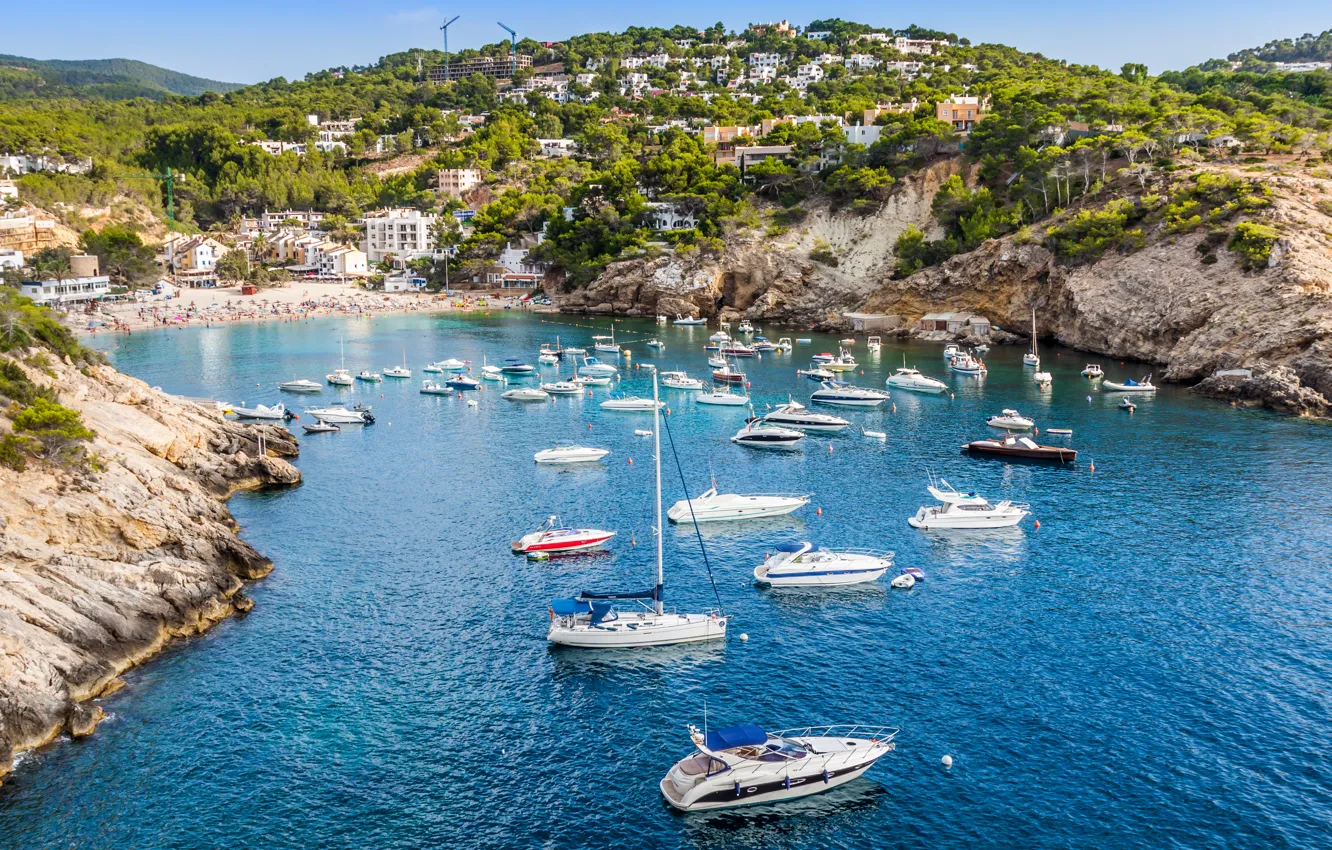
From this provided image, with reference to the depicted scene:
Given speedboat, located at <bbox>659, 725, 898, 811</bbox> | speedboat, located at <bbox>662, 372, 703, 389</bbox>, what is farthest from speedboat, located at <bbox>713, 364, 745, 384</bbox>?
speedboat, located at <bbox>659, 725, 898, 811</bbox>

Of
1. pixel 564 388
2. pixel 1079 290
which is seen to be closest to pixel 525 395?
pixel 564 388

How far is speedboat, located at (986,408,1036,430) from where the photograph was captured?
65.9 m

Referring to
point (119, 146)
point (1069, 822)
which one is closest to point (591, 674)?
point (1069, 822)

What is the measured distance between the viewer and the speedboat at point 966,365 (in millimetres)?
87500

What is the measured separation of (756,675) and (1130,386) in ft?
183

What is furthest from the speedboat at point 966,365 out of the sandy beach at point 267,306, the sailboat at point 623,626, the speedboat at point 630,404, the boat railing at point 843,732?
the sandy beach at point 267,306

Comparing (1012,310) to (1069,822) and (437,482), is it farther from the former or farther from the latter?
(1069,822)

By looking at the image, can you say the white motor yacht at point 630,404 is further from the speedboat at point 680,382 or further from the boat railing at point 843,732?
the boat railing at point 843,732

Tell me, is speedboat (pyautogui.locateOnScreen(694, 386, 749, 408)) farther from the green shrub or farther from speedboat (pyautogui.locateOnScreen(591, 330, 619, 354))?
the green shrub

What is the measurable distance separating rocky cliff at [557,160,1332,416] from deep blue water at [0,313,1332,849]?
54.4 feet

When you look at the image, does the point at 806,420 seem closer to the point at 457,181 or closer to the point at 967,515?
the point at 967,515

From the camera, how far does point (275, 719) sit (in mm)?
31531

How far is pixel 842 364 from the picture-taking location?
90.8m

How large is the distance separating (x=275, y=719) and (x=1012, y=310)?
88.4 meters
